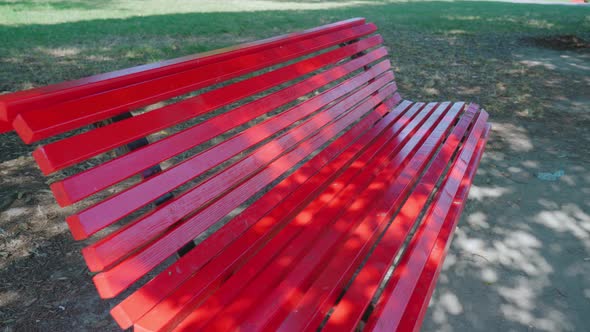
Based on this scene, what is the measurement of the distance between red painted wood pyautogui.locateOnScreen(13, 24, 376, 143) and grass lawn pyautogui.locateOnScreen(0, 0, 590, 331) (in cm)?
130

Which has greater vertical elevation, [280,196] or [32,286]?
[280,196]

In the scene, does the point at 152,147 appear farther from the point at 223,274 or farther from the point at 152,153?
the point at 223,274

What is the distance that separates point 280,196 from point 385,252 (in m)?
0.57

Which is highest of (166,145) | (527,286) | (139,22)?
(139,22)

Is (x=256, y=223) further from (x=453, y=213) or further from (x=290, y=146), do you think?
(x=453, y=213)

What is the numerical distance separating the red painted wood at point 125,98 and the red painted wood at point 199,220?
38cm

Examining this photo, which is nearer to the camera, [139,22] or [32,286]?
[32,286]

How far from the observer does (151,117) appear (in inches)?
62.1

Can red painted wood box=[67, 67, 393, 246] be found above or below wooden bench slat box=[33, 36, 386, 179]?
below

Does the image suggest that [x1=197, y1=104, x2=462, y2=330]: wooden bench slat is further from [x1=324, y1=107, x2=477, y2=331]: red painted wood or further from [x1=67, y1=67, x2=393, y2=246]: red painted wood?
[x1=67, y1=67, x2=393, y2=246]: red painted wood

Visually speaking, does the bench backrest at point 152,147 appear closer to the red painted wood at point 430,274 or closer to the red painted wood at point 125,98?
the red painted wood at point 125,98

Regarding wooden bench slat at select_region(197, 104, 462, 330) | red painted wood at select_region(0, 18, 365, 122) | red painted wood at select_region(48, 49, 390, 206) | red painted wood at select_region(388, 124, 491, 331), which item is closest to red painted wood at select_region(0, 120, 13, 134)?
red painted wood at select_region(0, 18, 365, 122)

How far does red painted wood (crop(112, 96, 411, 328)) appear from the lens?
1.44 meters

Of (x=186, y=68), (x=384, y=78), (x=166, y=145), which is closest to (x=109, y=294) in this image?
(x=166, y=145)
